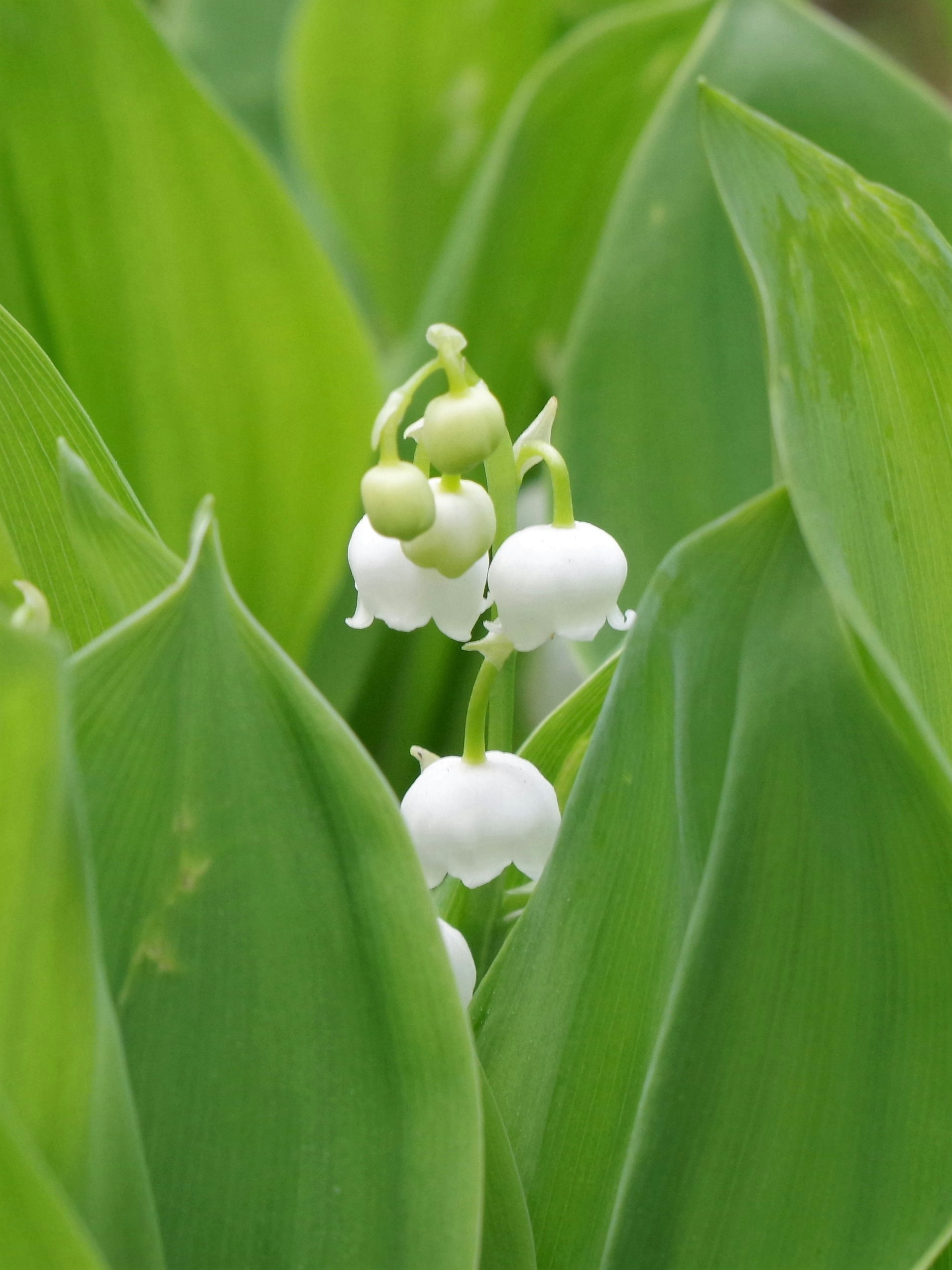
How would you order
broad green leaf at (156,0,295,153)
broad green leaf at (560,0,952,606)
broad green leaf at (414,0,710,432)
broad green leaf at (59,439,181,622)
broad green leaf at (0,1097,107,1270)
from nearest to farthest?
broad green leaf at (0,1097,107,1270) → broad green leaf at (59,439,181,622) → broad green leaf at (560,0,952,606) → broad green leaf at (414,0,710,432) → broad green leaf at (156,0,295,153)

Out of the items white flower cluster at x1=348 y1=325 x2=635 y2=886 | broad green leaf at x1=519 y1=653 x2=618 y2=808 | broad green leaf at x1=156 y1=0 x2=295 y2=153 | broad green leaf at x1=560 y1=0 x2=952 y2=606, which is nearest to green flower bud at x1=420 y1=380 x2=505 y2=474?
white flower cluster at x1=348 y1=325 x2=635 y2=886

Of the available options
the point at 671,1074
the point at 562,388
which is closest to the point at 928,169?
the point at 562,388

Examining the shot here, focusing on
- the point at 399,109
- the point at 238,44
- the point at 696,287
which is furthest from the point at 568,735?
the point at 238,44

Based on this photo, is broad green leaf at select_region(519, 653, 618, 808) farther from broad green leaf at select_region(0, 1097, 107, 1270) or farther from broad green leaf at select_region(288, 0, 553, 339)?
broad green leaf at select_region(288, 0, 553, 339)

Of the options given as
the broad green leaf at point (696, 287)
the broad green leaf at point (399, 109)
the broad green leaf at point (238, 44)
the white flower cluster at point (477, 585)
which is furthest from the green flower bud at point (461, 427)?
the broad green leaf at point (238, 44)

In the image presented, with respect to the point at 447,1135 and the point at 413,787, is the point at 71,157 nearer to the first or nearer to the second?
the point at 413,787

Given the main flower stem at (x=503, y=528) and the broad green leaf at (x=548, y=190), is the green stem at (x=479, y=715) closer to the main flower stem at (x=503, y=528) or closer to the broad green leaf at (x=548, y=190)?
the main flower stem at (x=503, y=528)

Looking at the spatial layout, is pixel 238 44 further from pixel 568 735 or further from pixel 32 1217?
pixel 32 1217
